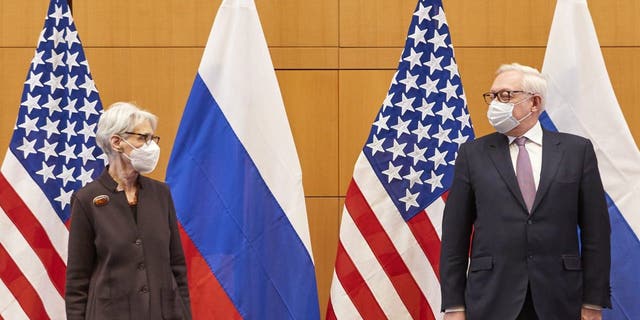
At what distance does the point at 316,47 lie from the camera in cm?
484

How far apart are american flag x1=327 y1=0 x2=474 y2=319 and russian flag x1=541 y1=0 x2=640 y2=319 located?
48cm

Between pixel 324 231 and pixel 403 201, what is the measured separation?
839 mm

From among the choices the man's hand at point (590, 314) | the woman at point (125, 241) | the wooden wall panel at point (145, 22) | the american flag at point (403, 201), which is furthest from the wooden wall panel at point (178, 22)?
the man's hand at point (590, 314)

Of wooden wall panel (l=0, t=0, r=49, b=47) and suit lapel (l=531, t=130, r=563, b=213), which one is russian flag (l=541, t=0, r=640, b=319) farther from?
wooden wall panel (l=0, t=0, r=49, b=47)

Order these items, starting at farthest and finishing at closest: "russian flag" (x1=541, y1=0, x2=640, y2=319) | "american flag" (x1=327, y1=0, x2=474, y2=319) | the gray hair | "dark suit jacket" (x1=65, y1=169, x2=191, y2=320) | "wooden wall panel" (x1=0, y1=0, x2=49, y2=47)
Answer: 1. "wooden wall panel" (x1=0, y1=0, x2=49, y2=47)
2. "american flag" (x1=327, y1=0, x2=474, y2=319)
3. "russian flag" (x1=541, y1=0, x2=640, y2=319)
4. the gray hair
5. "dark suit jacket" (x1=65, y1=169, x2=191, y2=320)

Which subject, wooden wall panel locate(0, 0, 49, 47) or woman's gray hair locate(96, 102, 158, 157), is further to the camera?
wooden wall panel locate(0, 0, 49, 47)

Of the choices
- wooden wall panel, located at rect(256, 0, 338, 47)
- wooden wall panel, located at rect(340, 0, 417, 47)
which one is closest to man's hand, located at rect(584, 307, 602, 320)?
wooden wall panel, located at rect(340, 0, 417, 47)

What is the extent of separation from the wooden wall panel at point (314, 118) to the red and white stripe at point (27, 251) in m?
1.38

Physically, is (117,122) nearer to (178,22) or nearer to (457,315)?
(457,315)

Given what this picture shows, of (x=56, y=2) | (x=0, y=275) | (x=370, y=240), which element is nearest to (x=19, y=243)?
(x=0, y=275)

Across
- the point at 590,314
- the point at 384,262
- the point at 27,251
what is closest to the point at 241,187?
the point at 384,262

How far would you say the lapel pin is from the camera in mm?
3301

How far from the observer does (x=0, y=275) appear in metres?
4.04

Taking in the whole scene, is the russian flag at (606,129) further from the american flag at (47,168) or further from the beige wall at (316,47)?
the american flag at (47,168)
